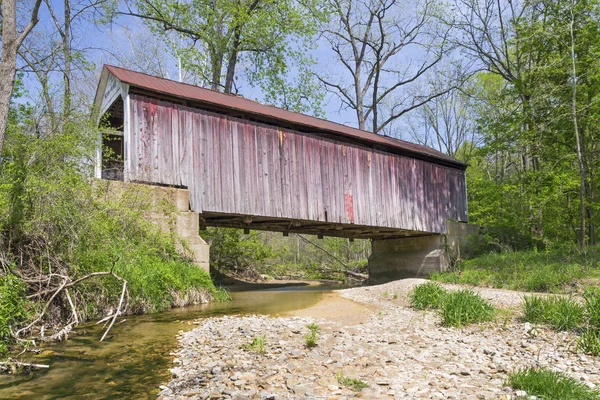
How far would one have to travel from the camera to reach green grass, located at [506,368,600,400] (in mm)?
3402

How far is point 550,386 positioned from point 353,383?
63.4 inches

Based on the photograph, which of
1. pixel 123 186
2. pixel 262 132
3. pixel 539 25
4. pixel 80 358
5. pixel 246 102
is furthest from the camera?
pixel 539 25

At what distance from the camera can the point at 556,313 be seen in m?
6.00

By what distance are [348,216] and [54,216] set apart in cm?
981

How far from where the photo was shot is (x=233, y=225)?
15008 mm

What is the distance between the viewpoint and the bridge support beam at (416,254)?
1850 centimetres

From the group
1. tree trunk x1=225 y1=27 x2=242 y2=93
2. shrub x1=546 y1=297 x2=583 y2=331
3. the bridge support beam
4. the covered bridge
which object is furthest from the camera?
tree trunk x1=225 y1=27 x2=242 y2=93

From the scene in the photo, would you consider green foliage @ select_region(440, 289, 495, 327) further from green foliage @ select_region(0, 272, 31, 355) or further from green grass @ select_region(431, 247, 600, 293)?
green foliage @ select_region(0, 272, 31, 355)

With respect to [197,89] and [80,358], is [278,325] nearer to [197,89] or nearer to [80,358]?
[80,358]

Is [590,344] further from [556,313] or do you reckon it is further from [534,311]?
[534,311]

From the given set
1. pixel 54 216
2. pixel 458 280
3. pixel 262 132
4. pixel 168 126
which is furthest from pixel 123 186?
pixel 458 280

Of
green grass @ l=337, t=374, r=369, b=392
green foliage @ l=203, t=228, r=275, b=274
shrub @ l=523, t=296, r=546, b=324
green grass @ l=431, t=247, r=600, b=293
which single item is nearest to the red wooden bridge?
green grass @ l=431, t=247, r=600, b=293

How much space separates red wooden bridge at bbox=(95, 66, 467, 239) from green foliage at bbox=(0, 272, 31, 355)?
4.64 m

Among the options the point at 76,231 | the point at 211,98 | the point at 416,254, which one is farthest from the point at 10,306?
the point at 416,254
